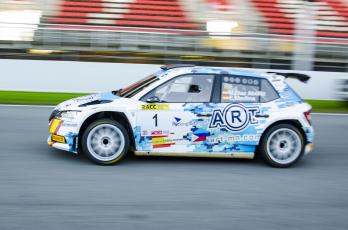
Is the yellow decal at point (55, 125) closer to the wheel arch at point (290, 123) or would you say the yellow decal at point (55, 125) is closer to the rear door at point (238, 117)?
the rear door at point (238, 117)

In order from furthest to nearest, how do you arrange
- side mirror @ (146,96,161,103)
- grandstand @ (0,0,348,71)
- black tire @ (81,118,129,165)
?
grandstand @ (0,0,348,71)
side mirror @ (146,96,161,103)
black tire @ (81,118,129,165)

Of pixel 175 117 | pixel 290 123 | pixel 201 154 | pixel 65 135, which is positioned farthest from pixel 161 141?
pixel 290 123

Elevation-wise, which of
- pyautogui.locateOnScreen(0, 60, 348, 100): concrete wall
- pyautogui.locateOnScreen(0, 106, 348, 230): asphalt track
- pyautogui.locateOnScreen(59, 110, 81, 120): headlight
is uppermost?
pyautogui.locateOnScreen(0, 60, 348, 100): concrete wall

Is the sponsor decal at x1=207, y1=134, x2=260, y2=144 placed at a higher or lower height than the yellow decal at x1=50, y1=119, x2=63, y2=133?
lower

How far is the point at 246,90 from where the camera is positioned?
26.7 ft

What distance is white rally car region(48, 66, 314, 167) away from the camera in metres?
7.80

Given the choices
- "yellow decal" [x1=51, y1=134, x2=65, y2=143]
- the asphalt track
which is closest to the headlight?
"yellow decal" [x1=51, y1=134, x2=65, y2=143]

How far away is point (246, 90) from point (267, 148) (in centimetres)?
88

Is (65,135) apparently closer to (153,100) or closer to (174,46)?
(153,100)

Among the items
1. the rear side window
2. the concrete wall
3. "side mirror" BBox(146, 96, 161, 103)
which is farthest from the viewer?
the concrete wall

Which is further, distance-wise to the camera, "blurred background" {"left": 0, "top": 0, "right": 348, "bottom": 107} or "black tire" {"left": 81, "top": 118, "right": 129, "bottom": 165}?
"blurred background" {"left": 0, "top": 0, "right": 348, "bottom": 107}

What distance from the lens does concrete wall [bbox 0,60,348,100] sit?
14844 mm

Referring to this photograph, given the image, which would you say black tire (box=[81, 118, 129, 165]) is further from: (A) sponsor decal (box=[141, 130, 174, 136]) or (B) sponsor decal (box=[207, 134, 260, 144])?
(B) sponsor decal (box=[207, 134, 260, 144])

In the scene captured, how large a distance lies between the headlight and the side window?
931 mm
